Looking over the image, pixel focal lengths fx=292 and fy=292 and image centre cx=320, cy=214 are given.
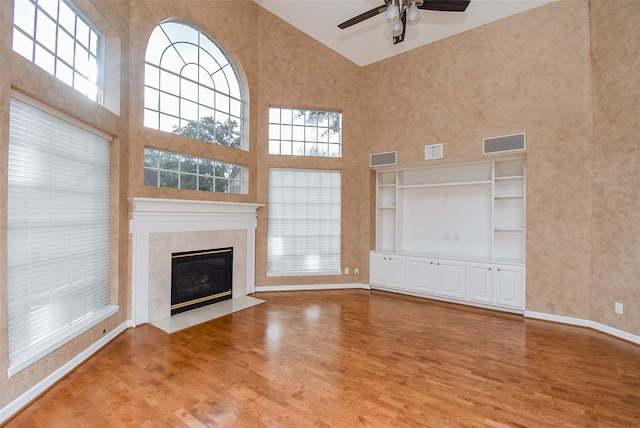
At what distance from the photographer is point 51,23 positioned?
272cm

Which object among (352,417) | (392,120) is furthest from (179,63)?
(352,417)

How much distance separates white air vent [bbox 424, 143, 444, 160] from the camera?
5.02 meters

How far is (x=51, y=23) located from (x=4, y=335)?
273cm

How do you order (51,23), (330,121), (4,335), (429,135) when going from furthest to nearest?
(330,121) → (429,135) → (51,23) → (4,335)

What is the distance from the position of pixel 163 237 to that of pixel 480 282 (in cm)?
483

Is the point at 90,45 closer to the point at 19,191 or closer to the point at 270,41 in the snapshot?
the point at 19,191

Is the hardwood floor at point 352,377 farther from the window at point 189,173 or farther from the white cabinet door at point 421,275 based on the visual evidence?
the window at point 189,173

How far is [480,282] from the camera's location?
15.3 ft

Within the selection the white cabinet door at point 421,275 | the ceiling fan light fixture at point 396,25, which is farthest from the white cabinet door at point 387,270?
the ceiling fan light fixture at point 396,25

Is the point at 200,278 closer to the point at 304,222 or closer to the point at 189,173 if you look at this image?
the point at 189,173

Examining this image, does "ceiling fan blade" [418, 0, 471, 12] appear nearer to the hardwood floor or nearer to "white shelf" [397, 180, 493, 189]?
"white shelf" [397, 180, 493, 189]

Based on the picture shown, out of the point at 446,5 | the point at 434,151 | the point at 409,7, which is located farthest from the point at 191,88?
the point at 434,151

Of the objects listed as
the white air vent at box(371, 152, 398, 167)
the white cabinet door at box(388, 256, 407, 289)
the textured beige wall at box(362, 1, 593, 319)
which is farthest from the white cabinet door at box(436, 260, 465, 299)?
the white air vent at box(371, 152, 398, 167)

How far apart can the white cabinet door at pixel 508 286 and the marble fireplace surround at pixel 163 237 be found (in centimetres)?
426
